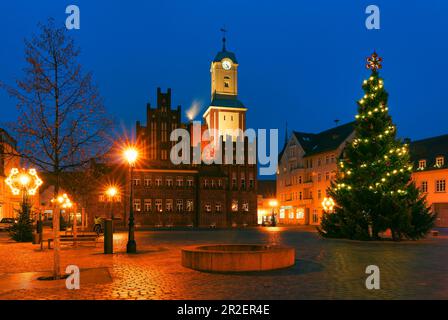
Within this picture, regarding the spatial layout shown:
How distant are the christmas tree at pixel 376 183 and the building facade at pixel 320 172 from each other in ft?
71.9

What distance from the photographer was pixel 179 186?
213 feet

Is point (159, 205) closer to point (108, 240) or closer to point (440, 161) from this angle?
point (440, 161)

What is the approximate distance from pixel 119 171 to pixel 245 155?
18671 mm

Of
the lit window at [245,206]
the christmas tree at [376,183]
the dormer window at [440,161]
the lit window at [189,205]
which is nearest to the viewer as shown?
the christmas tree at [376,183]

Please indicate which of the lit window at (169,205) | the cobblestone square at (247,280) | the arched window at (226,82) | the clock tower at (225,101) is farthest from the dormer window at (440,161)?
the arched window at (226,82)

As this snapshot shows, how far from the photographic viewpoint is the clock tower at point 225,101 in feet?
295

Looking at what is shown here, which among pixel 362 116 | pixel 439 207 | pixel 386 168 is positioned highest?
pixel 362 116

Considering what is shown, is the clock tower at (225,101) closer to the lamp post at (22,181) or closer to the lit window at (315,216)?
the lit window at (315,216)

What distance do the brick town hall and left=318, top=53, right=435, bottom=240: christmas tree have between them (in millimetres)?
36571
